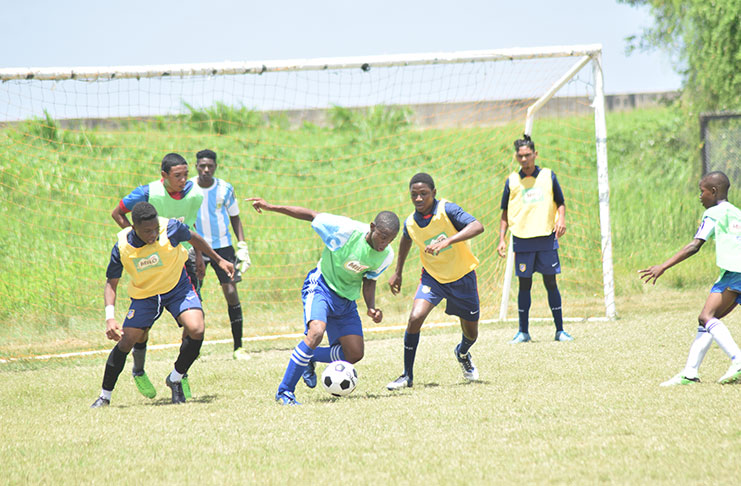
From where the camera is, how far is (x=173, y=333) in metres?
10.9

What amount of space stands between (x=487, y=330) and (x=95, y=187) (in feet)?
21.3

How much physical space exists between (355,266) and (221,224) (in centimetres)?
285

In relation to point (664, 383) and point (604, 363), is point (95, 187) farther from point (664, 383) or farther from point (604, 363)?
point (664, 383)

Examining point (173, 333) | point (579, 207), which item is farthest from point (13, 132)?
point (579, 207)

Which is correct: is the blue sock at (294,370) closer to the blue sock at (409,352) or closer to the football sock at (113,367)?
the blue sock at (409,352)

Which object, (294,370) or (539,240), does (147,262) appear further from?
(539,240)

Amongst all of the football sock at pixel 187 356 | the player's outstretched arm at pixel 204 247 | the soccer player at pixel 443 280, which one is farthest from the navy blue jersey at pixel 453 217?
the football sock at pixel 187 356

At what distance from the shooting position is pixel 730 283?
5.78 metres

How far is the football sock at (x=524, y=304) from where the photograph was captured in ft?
28.6

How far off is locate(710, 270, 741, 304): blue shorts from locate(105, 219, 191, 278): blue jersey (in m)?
4.02

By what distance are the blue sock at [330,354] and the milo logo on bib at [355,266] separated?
72 cm

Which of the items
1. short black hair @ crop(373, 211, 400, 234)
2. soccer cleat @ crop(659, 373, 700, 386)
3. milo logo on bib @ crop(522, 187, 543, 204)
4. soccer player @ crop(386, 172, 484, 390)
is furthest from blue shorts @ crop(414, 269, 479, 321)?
milo logo on bib @ crop(522, 187, 543, 204)

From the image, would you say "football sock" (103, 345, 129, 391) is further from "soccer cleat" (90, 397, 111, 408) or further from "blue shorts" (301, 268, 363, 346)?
"blue shorts" (301, 268, 363, 346)

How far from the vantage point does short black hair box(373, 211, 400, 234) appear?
Result: 574 cm
